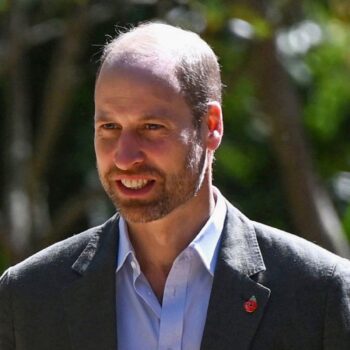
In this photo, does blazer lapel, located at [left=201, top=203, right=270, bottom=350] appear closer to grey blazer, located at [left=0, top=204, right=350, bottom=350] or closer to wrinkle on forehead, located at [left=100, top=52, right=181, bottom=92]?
grey blazer, located at [left=0, top=204, right=350, bottom=350]

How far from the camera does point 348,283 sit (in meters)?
3.28

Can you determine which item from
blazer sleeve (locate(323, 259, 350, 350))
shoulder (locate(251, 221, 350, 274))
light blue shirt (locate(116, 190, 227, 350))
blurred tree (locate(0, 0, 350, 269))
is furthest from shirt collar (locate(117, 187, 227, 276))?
blurred tree (locate(0, 0, 350, 269))

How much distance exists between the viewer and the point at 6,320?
341 cm

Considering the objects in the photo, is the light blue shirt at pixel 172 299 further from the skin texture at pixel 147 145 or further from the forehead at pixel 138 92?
the forehead at pixel 138 92

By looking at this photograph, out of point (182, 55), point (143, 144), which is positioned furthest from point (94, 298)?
point (182, 55)

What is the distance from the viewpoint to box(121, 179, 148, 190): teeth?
3209 mm

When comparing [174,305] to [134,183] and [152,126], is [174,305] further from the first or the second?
[152,126]

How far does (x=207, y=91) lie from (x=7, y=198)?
5.51m

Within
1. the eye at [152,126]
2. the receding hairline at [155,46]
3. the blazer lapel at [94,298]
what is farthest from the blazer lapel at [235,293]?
the receding hairline at [155,46]

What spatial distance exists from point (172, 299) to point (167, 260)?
0.41 ft

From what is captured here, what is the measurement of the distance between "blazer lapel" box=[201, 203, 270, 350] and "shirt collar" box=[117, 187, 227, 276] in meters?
0.02

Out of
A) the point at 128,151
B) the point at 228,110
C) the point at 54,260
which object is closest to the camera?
the point at 128,151

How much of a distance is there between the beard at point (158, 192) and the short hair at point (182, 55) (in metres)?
0.14

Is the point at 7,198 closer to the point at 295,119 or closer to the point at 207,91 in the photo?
the point at 295,119
